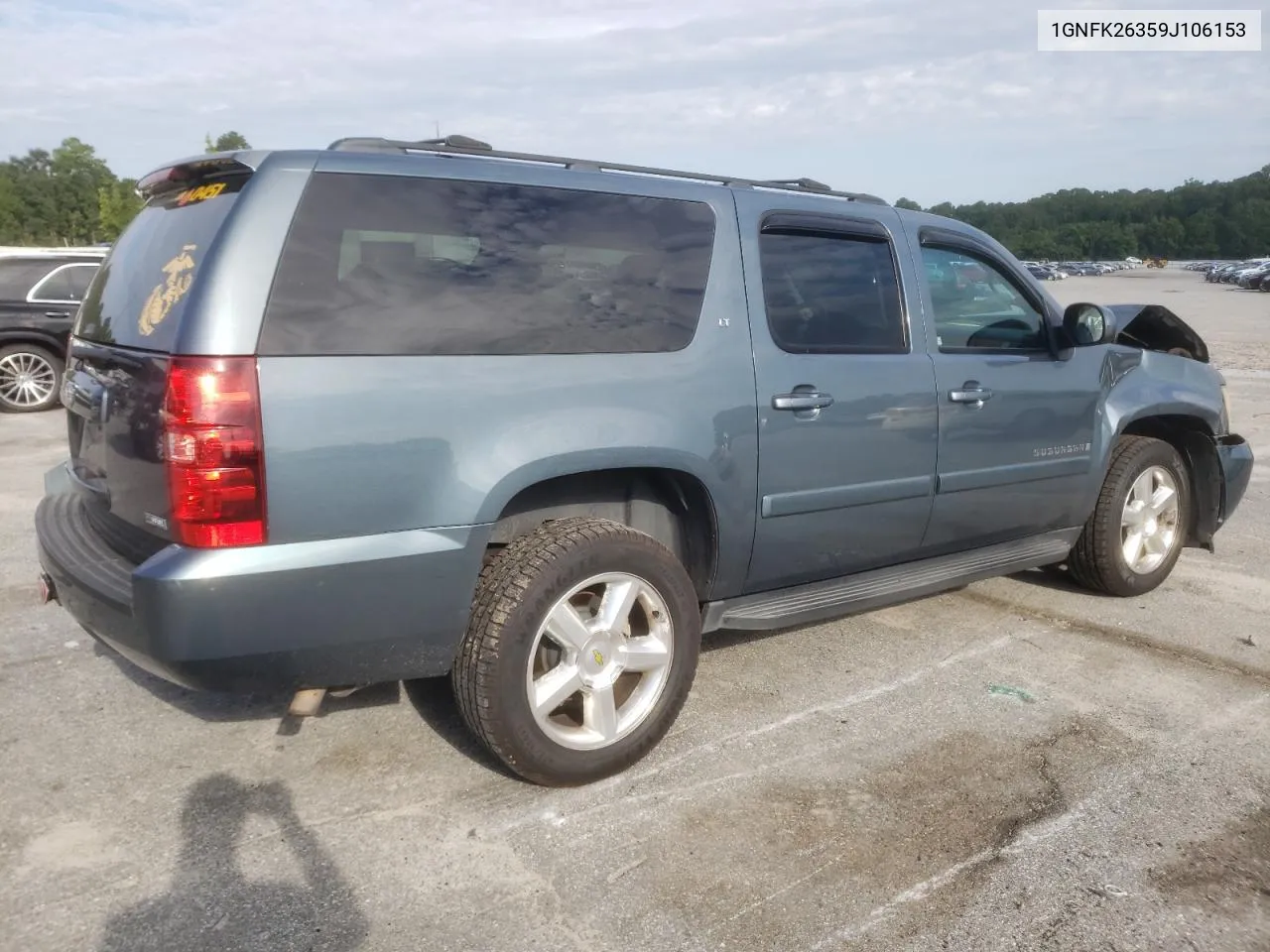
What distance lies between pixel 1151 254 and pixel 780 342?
147 metres

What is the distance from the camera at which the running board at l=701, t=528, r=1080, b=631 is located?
368 cm

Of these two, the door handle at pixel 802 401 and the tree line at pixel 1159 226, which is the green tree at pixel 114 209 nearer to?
the door handle at pixel 802 401

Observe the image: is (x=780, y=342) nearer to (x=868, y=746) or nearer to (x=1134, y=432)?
(x=868, y=746)

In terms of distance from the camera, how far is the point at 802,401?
3.55m

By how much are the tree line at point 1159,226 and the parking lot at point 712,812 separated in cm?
12555

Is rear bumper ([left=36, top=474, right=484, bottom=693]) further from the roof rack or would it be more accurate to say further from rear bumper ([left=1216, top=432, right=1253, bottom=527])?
rear bumper ([left=1216, top=432, right=1253, bottom=527])

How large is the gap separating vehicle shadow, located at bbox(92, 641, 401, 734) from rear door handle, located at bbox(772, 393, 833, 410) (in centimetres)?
167

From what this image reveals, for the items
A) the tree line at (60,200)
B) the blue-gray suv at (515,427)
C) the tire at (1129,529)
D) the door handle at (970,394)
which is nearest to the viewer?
the blue-gray suv at (515,427)

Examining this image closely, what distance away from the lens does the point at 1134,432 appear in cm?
515

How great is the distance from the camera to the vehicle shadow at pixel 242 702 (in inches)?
143

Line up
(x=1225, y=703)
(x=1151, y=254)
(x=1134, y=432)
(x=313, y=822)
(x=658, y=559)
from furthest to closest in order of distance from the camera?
1. (x=1151, y=254)
2. (x=1134, y=432)
3. (x=1225, y=703)
4. (x=658, y=559)
5. (x=313, y=822)

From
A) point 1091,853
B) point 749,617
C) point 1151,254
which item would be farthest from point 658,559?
point 1151,254

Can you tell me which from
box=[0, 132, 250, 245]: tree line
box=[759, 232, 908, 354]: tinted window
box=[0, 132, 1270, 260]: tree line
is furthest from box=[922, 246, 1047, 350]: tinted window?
box=[0, 132, 1270, 260]: tree line

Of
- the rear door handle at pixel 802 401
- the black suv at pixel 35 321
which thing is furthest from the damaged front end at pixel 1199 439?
the black suv at pixel 35 321
